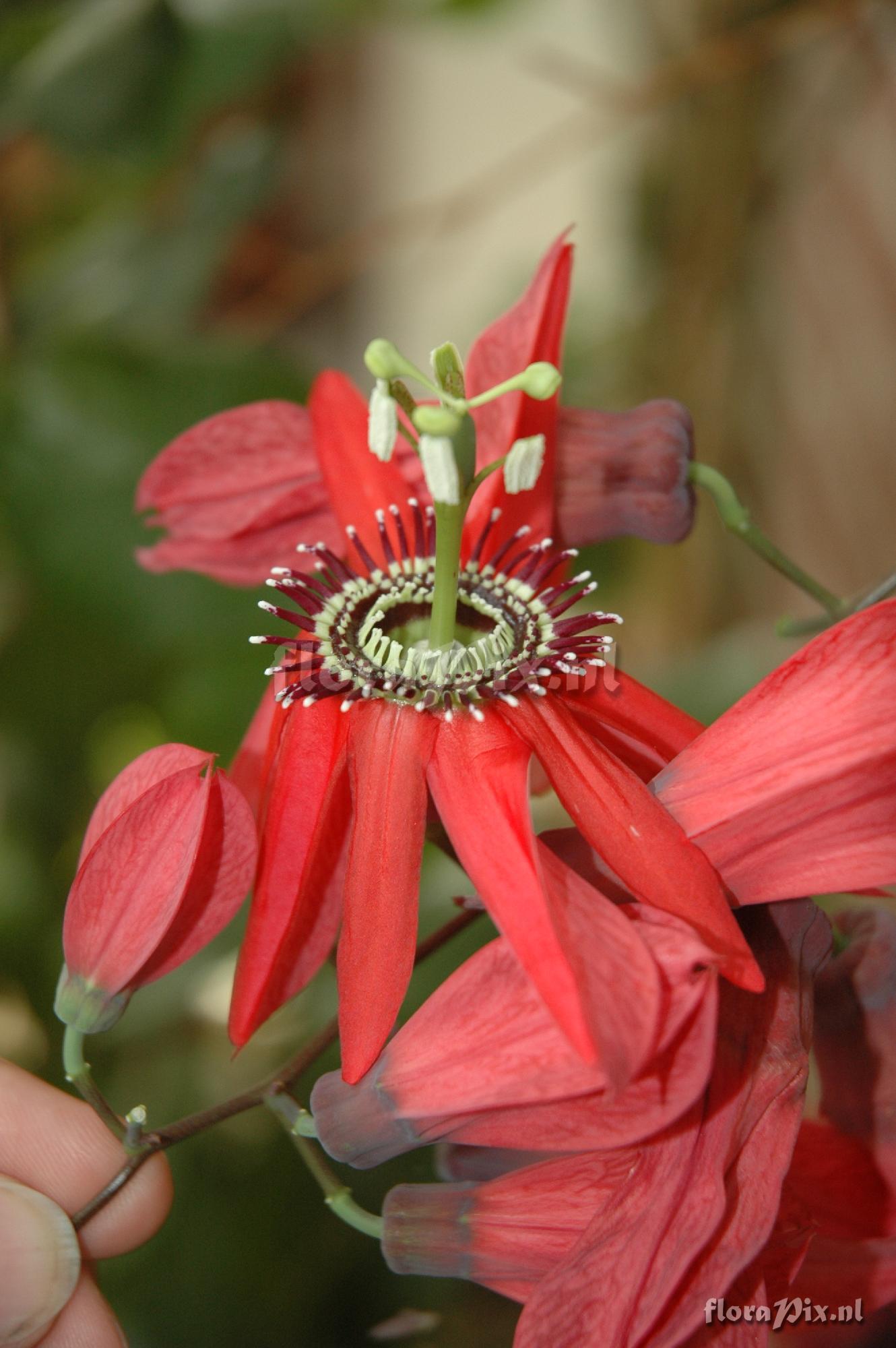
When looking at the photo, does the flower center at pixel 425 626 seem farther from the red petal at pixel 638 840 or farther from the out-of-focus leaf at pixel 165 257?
the out-of-focus leaf at pixel 165 257

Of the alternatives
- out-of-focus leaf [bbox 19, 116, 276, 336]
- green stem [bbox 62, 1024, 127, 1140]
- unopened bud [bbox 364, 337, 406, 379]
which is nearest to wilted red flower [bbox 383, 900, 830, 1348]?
green stem [bbox 62, 1024, 127, 1140]

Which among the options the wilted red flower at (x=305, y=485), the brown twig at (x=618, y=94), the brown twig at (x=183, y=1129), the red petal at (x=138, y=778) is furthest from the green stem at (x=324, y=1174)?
the brown twig at (x=618, y=94)

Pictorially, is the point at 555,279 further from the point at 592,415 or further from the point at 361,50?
the point at 361,50

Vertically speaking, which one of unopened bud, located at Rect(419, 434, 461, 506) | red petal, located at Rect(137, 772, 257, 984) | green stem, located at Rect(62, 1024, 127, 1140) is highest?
unopened bud, located at Rect(419, 434, 461, 506)

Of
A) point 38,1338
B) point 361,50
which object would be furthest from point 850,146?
point 361,50

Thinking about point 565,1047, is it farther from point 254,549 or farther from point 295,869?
point 254,549

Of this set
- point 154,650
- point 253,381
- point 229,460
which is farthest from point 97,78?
point 229,460

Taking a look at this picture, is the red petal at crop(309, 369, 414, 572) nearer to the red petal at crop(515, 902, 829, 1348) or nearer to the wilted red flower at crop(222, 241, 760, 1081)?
the wilted red flower at crop(222, 241, 760, 1081)
